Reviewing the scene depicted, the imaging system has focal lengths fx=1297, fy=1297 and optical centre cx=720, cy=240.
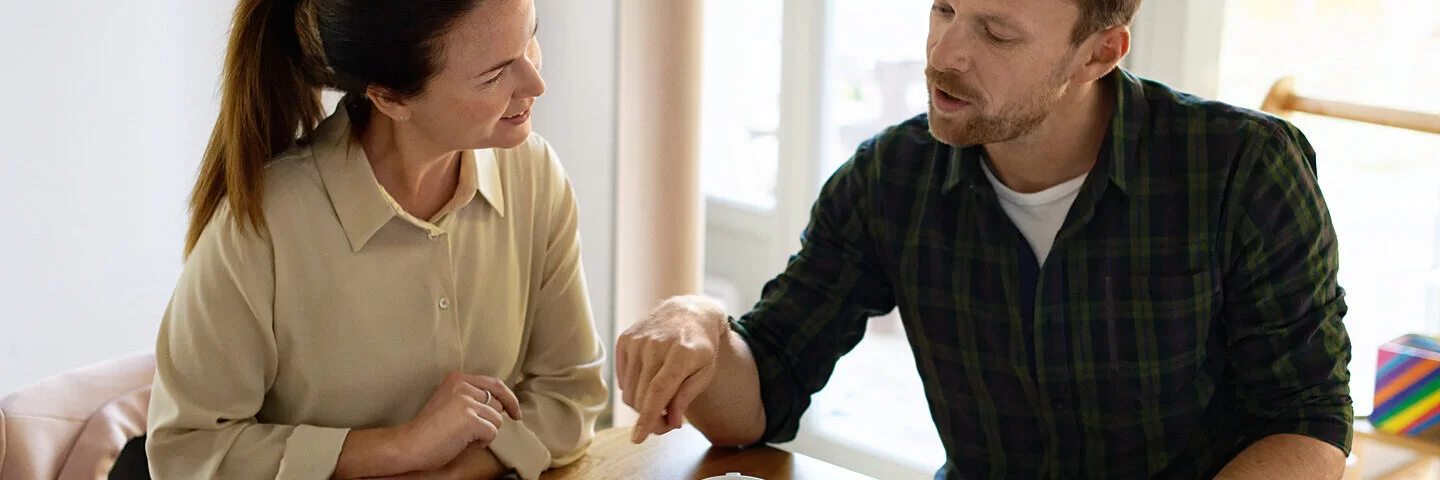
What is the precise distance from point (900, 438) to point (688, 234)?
2.78 ft

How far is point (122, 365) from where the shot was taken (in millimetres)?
1619

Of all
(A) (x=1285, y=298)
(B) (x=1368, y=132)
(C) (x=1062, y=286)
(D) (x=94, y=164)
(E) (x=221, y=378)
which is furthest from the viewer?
(D) (x=94, y=164)

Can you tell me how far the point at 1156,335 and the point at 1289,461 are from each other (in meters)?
0.21

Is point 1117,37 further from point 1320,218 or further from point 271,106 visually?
point 271,106

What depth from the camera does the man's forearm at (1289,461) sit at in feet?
4.63

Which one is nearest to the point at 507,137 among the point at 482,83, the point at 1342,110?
the point at 482,83

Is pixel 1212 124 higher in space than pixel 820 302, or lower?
higher

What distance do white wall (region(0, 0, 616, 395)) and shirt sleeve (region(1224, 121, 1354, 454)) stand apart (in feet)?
6.18

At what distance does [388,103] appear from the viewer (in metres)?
1.42

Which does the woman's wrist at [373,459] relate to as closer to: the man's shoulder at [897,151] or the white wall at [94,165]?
the man's shoulder at [897,151]

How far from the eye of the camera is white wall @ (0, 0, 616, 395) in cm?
231

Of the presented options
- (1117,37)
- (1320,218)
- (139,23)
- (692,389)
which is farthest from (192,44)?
(1320,218)

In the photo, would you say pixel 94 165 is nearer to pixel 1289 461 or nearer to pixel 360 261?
pixel 360 261

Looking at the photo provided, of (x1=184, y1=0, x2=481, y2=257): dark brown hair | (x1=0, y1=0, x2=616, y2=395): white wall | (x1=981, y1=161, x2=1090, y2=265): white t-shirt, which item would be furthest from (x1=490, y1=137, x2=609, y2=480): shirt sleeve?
(x1=0, y1=0, x2=616, y2=395): white wall
